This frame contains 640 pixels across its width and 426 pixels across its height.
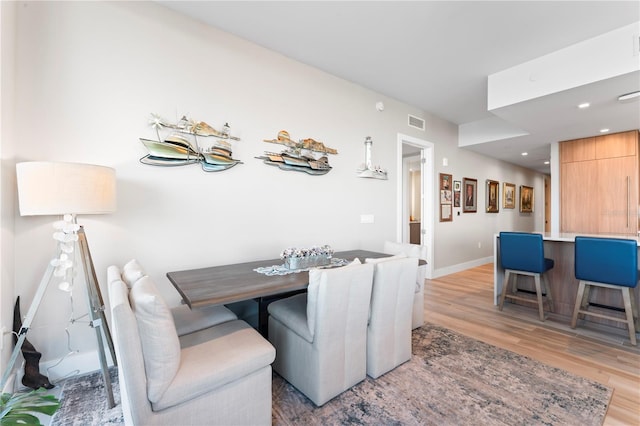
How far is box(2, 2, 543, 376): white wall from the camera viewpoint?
1.87 meters

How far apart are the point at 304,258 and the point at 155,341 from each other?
123 cm

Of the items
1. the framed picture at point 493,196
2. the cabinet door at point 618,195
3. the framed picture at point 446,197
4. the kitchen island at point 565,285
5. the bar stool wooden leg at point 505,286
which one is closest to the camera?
the kitchen island at point 565,285

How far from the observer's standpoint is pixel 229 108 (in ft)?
8.57

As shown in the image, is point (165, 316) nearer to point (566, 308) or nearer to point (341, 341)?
point (341, 341)

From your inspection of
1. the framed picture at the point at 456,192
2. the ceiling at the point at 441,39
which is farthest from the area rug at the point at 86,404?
the framed picture at the point at 456,192

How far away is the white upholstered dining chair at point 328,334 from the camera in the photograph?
1.66 meters

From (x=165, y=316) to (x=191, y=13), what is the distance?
2.46 metres

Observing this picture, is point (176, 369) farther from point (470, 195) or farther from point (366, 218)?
point (470, 195)

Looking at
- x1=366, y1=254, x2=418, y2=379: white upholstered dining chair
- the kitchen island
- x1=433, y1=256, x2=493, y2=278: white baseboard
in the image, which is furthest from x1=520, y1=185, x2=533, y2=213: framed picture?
x1=366, y1=254, x2=418, y2=379: white upholstered dining chair

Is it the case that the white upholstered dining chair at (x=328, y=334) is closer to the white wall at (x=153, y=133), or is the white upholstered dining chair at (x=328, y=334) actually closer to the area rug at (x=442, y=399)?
the area rug at (x=442, y=399)

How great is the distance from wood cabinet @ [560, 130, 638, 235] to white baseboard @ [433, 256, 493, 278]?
1573mm

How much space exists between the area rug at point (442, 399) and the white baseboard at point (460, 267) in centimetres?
271

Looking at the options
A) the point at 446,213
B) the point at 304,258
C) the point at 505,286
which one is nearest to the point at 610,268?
the point at 505,286

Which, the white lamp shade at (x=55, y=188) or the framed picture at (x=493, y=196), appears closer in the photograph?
the white lamp shade at (x=55, y=188)
